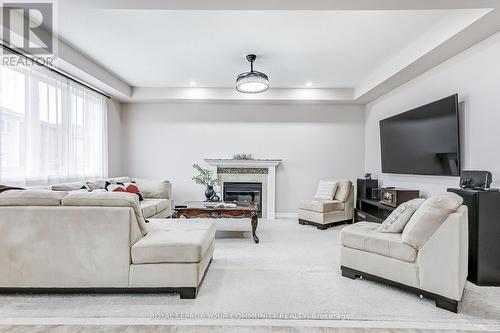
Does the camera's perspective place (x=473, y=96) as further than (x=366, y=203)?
No

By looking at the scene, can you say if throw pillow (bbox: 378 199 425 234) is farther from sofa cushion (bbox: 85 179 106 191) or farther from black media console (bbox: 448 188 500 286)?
sofa cushion (bbox: 85 179 106 191)

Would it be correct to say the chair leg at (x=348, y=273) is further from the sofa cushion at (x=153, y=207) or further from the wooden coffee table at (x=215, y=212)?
the sofa cushion at (x=153, y=207)

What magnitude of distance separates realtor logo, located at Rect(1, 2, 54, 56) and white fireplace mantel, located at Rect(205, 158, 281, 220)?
11.0ft

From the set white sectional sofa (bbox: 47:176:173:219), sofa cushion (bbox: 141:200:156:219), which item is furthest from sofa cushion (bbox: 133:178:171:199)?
sofa cushion (bbox: 141:200:156:219)

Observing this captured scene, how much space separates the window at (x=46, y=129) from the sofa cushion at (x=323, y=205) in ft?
13.7

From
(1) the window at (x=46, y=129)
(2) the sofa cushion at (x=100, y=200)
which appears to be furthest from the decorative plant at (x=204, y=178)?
(2) the sofa cushion at (x=100, y=200)

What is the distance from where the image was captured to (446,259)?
6.86 ft

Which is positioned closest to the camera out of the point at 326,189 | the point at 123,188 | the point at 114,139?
the point at 123,188

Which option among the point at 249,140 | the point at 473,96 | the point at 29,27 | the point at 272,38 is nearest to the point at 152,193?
the point at 249,140

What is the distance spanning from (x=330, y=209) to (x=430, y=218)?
9.04ft

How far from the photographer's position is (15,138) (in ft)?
11.1

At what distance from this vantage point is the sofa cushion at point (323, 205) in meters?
4.81

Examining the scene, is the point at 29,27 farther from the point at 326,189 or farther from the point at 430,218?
the point at 326,189

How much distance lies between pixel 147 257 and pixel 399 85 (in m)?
4.79
